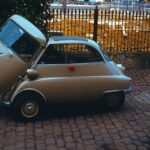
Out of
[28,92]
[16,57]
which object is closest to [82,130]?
[28,92]

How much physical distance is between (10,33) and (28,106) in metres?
1.54

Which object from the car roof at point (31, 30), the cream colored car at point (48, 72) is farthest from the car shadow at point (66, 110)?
the car roof at point (31, 30)

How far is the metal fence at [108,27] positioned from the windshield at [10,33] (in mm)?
4007

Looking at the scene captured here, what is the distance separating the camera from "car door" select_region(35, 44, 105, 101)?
298 inches

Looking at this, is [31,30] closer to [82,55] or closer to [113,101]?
[82,55]

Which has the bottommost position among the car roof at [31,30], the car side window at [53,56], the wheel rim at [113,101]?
the wheel rim at [113,101]

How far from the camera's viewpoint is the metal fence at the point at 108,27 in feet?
40.8

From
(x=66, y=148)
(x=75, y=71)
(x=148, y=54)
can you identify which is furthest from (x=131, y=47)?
(x=66, y=148)

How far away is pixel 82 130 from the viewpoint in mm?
7105

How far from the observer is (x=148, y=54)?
1263 centimetres

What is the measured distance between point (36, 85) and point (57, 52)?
0.76 metres

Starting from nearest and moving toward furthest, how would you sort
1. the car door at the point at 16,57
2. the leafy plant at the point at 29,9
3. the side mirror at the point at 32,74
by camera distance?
the side mirror at the point at 32,74 → the car door at the point at 16,57 → the leafy plant at the point at 29,9

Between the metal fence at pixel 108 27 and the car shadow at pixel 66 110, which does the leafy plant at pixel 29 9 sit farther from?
the car shadow at pixel 66 110

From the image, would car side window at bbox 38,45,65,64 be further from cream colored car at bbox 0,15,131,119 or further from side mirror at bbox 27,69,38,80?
side mirror at bbox 27,69,38,80
